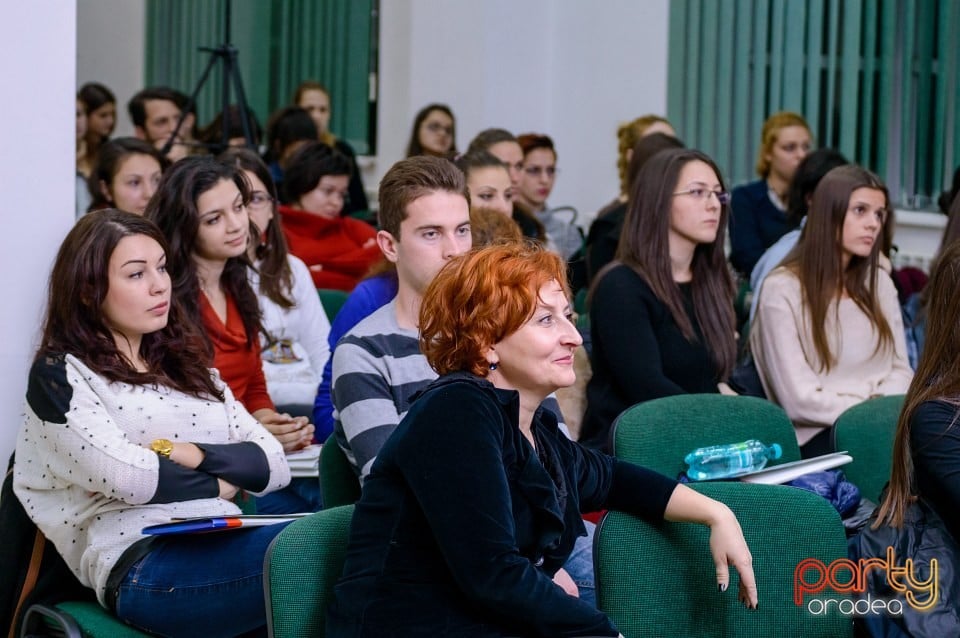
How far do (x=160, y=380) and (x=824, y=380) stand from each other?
6.40ft

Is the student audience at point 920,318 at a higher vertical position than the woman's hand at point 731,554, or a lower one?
higher

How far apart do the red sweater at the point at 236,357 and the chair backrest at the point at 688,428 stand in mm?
981

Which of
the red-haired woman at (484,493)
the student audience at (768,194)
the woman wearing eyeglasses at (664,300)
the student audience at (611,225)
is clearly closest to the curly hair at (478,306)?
the red-haired woman at (484,493)

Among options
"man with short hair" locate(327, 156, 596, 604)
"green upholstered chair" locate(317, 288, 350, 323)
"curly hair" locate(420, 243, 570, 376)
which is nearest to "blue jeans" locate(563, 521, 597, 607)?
"man with short hair" locate(327, 156, 596, 604)

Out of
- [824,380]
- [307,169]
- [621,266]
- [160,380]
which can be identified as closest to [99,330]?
[160,380]

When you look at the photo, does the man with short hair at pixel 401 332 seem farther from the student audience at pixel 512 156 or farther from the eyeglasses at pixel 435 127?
the eyeglasses at pixel 435 127

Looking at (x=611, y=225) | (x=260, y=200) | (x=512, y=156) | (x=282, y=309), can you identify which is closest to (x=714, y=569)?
(x=282, y=309)

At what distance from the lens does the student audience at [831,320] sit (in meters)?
3.55

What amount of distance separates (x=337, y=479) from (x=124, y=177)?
208cm

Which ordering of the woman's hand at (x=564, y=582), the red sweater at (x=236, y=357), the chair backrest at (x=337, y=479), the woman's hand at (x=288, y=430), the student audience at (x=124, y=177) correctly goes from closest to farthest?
the woman's hand at (x=564, y=582) < the chair backrest at (x=337, y=479) < the woman's hand at (x=288, y=430) < the red sweater at (x=236, y=357) < the student audience at (x=124, y=177)

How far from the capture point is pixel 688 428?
2670 mm

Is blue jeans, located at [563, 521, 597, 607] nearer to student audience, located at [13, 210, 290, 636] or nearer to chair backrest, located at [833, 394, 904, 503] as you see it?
student audience, located at [13, 210, 290, 636]

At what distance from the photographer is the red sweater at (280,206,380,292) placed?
4793 mm

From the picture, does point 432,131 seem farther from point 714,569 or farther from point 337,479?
point 714,569
